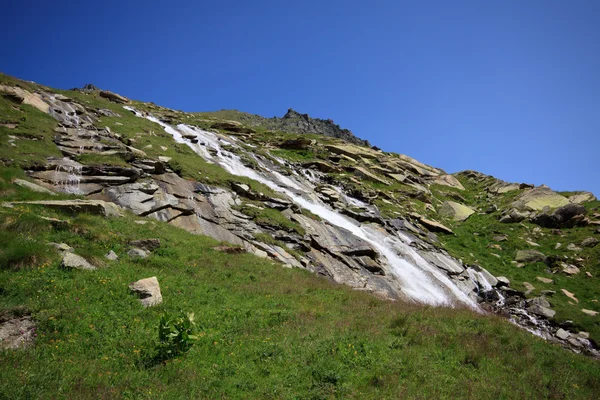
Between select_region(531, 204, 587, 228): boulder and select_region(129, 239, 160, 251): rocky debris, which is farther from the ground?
select_region(531, 204, 587, 228): boulder

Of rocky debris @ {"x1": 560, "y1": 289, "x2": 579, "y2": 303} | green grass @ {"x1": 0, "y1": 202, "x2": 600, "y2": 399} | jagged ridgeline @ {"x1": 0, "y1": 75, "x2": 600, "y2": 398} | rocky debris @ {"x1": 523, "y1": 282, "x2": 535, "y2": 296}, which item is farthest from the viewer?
rocky debris @ {"x1": 523, "y1": 282, "x2": 535, "y2": 296}

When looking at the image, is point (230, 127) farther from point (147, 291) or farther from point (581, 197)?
point (147, 291)

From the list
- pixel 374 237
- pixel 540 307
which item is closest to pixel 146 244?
pixel 374 237

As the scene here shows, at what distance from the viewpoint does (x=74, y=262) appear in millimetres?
11500

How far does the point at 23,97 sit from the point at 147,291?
3398 centimetres

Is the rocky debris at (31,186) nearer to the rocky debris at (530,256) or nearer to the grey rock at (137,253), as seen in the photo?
the grey rock at (137,253)

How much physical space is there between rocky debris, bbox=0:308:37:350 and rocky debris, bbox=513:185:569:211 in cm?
5224

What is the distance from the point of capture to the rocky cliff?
22266 mm

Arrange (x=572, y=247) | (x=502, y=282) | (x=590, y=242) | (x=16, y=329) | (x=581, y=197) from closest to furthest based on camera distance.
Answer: (x=16, y=329) < (x=502, y=282) < (x=590, y=242) < (x=572, y=247) < (x=581, y=197)

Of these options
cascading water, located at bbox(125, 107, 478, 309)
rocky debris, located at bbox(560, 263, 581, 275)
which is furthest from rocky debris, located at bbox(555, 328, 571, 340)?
rocky debris, located at bbox(560, 263, 581, 275)

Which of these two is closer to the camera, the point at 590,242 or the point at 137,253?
the point at 137,253

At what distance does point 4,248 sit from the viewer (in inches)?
428

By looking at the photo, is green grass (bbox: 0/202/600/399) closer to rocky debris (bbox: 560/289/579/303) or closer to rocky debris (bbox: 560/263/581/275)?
rocky debris (bbox: 560/289/579/303)

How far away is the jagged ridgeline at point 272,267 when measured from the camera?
8.68 m
